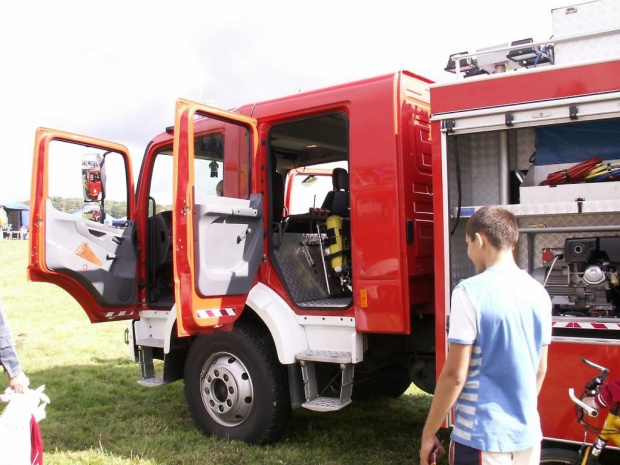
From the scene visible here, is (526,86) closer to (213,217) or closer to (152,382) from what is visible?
(213,217)

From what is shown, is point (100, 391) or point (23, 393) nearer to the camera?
point (23, 393)

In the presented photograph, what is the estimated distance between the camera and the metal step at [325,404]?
4324 mm

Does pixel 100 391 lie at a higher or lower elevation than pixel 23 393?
lower

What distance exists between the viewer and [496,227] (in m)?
2.22

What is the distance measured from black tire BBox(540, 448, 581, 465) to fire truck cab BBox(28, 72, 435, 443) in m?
1.13

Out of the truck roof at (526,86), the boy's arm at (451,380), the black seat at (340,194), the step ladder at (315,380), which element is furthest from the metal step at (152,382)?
the boy's arm at (451,380)

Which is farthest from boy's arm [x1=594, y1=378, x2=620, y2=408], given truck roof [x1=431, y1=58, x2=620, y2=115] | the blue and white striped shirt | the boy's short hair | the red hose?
truck roof [x1=431, y1=58, x2=620, y2=115]

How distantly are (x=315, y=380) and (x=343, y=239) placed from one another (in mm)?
1159

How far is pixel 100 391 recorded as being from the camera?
655 cm

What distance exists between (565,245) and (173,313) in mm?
3044

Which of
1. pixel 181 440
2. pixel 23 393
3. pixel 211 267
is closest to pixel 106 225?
pixel 211 267

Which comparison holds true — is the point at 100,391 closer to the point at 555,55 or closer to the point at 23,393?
the point at 23,393

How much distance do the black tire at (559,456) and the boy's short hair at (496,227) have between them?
162 centimetres

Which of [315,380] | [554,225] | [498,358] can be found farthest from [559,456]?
[315,380]
